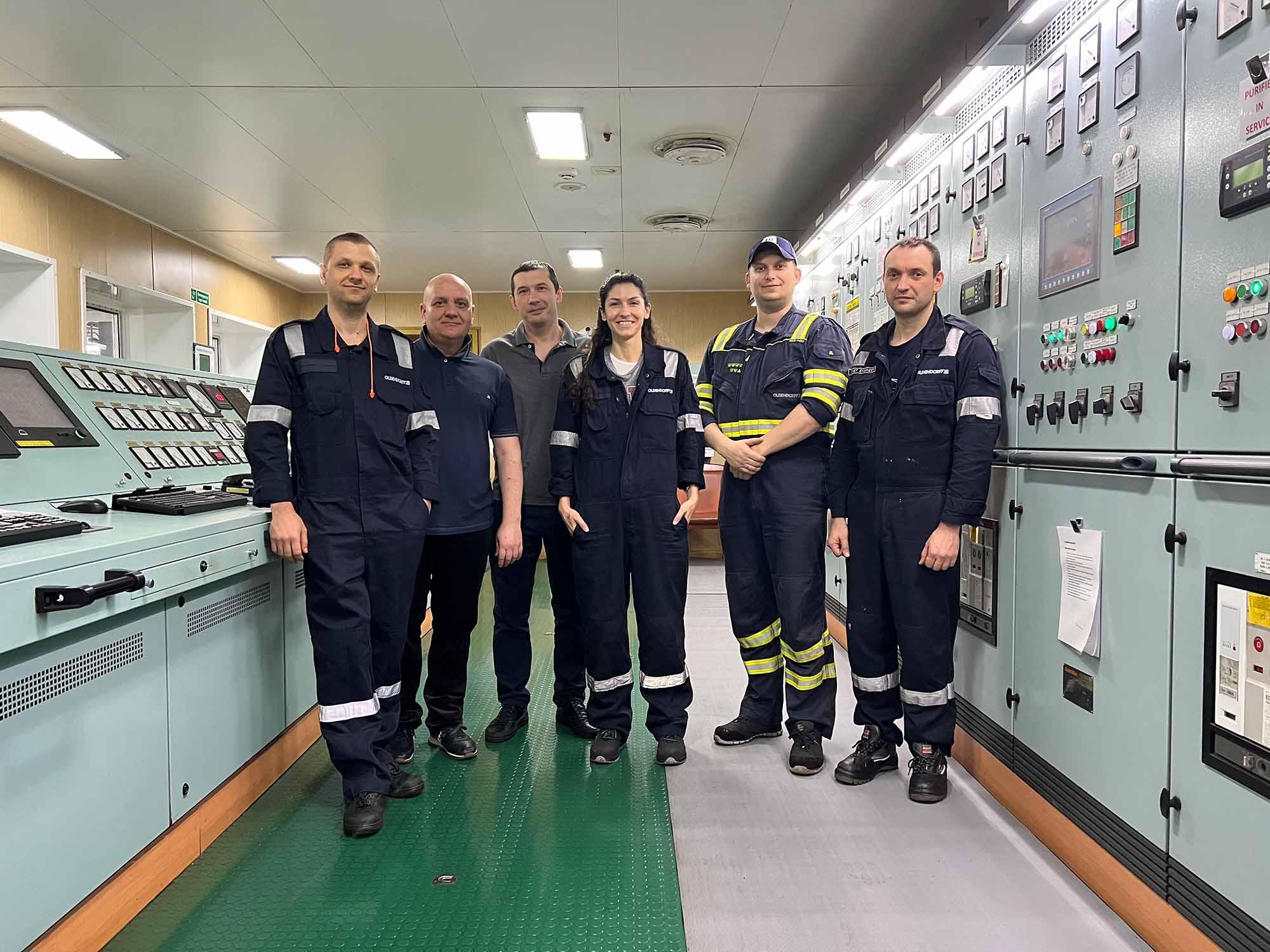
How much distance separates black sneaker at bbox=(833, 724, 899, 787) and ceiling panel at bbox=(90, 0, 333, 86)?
3.70 m

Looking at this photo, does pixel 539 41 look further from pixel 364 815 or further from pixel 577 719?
pixel 364 815

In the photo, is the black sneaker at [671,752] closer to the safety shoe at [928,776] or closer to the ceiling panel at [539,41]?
the safety shoe at [928,776]

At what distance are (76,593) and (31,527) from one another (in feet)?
0.82

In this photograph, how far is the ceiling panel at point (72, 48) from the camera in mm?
3494

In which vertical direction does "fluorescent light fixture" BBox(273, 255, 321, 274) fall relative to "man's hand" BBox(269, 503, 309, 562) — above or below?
above

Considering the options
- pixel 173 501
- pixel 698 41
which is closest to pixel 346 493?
pixel 173 501

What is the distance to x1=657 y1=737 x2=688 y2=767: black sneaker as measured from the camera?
2896 millimetres

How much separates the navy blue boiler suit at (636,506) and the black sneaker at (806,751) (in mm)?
420

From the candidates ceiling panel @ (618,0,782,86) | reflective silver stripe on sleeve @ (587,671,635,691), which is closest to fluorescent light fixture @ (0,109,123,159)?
ceiling panel @ (618,0,782,86)

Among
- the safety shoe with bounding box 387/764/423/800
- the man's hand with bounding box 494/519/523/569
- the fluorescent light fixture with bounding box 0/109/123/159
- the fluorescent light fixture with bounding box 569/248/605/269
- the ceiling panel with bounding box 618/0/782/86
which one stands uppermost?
the fluorescent light fixture with bounding box 569/248/605/269

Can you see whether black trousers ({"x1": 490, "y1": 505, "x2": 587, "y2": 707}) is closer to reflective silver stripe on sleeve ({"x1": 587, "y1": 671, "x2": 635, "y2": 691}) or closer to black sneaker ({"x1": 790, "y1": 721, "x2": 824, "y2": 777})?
reflective silver stripe on sleeve ({"x1": 587, "y1": 671, "x2": 635, "y2": 691})

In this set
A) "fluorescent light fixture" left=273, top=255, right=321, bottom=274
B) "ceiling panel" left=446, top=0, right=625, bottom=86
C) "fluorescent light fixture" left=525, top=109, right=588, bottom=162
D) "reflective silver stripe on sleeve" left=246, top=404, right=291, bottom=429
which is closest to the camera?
"reflective silver stripe on sleeve" left=246, top=404, right=291, bottom=429

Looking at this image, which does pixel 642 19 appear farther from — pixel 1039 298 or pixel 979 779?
pixel 979 779

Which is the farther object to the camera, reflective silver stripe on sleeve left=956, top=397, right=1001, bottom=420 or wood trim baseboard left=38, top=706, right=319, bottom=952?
reflective silver stripe on sleeve left=956, top=397, right=1001, bottom=420
